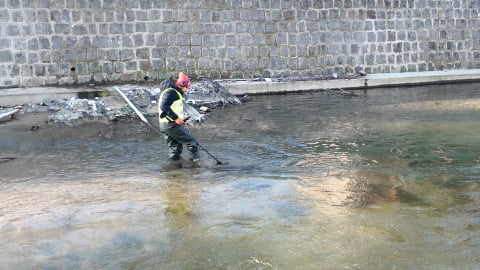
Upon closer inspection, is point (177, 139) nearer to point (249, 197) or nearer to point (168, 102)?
point (168, 102)

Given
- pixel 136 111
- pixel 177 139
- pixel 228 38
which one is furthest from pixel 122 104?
pixel 177 139

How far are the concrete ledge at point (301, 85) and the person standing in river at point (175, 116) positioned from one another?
5.93 m

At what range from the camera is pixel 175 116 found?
7137 mm

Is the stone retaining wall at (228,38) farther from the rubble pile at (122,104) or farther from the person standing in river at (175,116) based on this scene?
the person standing in river at (175,116)

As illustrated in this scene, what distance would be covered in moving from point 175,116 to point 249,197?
68.8 inches

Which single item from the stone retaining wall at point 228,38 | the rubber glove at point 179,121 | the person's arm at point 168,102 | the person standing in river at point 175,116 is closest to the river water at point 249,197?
the person standing in river at point 175,116

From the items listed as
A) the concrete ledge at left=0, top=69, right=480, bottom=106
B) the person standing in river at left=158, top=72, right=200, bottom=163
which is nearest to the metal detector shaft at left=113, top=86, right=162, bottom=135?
the concrete ledge at left=0, top=69, right=480, bottom=106

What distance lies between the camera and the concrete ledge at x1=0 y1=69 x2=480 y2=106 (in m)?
12.1

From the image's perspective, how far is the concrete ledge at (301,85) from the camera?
12133 millimetres

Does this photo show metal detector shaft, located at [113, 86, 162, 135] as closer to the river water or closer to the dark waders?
the river water

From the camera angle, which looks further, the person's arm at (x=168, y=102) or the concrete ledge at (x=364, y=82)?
the concrete ledge at (x=364, y=82)

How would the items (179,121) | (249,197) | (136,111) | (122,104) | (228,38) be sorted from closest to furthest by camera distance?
(249,197) < (179,121) < (136,111) < (122,104) < (228,38)

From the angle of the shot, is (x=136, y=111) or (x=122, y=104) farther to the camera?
(x=122, y=104)

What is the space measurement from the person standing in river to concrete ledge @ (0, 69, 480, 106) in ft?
19.4
